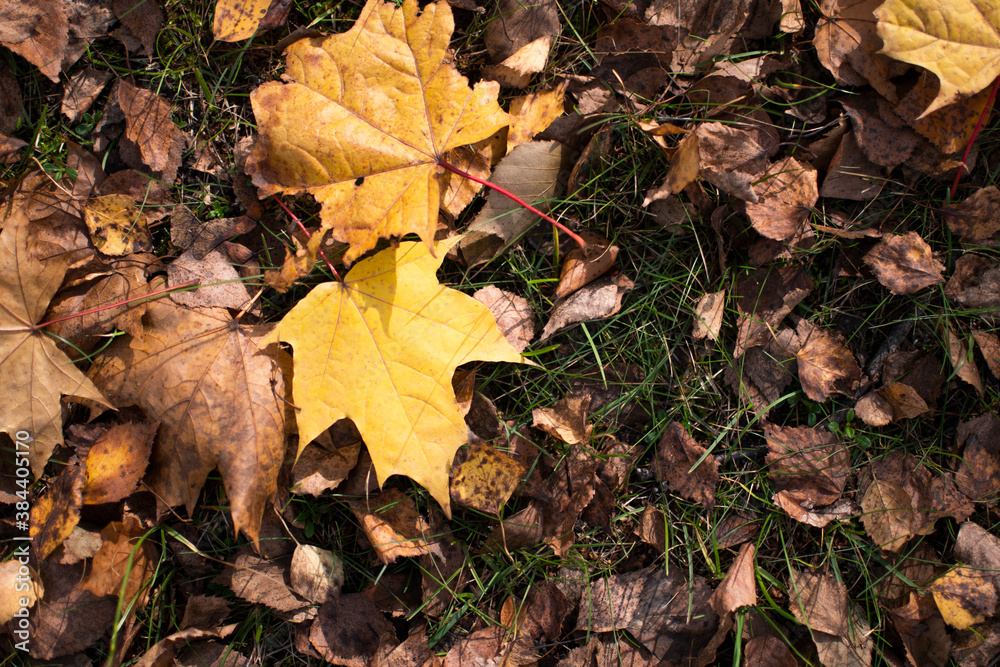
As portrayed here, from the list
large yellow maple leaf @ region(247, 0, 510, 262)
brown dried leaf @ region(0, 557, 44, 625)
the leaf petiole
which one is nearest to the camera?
large yellow maple leaf @ region(247, 0, 510, 262)

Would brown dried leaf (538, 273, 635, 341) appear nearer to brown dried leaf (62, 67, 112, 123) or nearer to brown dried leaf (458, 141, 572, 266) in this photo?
brown dried leaf (458, 141, 572, 266)

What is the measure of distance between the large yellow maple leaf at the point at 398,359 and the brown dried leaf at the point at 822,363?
3.77ft

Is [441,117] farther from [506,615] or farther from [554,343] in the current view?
[506,615]

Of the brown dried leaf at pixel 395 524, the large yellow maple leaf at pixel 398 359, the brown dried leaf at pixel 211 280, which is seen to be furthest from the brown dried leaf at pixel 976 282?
the brown dried leaf at pixel 211 280

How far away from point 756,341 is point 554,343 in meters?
0.75

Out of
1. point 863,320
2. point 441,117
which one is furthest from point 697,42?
point 863,320

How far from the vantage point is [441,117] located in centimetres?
175

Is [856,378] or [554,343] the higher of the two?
[554,343]

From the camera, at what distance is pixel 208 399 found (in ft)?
6.04

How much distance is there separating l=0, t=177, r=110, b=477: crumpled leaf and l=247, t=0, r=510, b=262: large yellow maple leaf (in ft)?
2.91

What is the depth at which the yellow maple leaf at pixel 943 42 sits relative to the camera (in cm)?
179

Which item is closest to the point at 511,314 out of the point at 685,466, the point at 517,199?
the point at 517,199

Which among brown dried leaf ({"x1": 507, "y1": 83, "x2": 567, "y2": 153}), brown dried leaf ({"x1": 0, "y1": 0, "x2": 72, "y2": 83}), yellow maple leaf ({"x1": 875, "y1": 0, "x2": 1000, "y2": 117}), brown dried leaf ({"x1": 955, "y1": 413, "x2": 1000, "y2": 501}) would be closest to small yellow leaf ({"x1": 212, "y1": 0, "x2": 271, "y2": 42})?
brown dried leaf ({"x1": 0, "y1": 0, "x2": 72, "y2": 83})

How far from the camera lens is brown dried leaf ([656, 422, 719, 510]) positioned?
6.83ft
